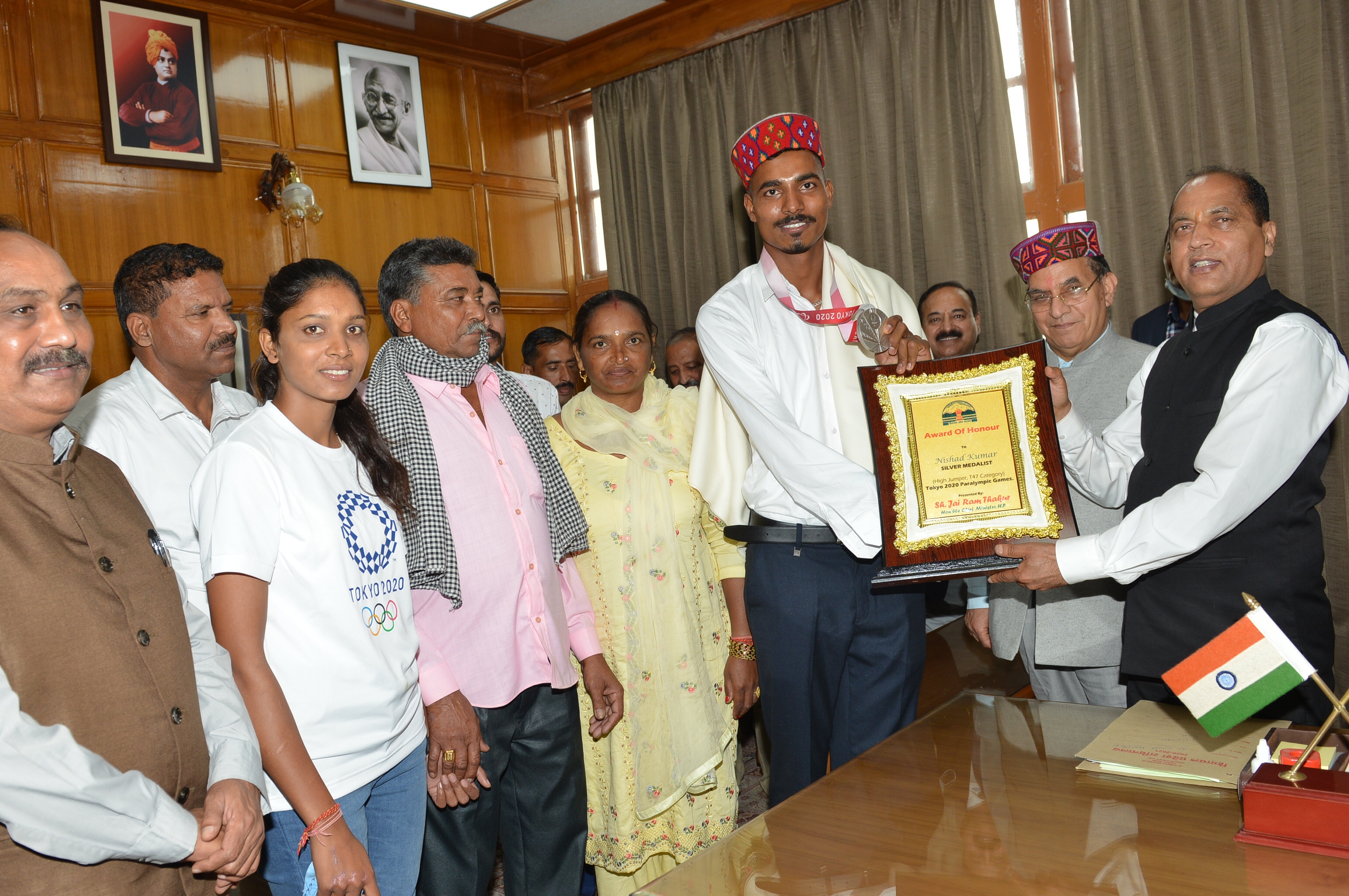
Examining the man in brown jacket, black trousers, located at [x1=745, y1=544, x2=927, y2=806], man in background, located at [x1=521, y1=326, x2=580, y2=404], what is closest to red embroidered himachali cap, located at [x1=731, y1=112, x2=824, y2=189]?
black trousers, located at [x1=745, y1=544, x2=927, y2=806]

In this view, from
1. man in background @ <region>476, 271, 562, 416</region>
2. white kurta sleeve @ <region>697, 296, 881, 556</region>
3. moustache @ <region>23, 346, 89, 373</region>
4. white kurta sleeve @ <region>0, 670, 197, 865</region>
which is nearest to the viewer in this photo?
white kurta sleeve @ <region>0, 670, 197, 865</region>

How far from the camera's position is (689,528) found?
9.03ft

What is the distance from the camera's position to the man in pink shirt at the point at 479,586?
6.66ft

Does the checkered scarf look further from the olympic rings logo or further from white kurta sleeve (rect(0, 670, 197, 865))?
white kurta sleeve (rect(0, 670, 197, 865))

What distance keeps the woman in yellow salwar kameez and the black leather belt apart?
0.31 metres

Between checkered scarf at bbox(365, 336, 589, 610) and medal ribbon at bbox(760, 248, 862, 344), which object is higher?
medal ribbon at bbox(760, 248, 862, 344)

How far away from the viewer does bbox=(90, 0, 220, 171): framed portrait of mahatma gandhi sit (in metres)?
4.85

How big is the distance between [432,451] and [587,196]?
5.39 meters

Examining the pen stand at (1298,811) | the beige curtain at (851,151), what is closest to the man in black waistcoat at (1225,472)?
the pen stand at (1298,811)

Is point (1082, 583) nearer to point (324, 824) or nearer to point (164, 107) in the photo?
point (324, 824)

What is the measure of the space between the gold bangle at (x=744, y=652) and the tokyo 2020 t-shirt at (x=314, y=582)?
1.11 meters

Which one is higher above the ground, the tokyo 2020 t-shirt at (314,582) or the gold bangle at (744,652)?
the tokyo 2020 t-shirt at (314,582)

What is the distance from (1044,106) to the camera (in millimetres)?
Answer: 5023

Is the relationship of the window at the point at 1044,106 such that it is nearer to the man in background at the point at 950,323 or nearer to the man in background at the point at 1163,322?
the man in background at the point at 1163,322
